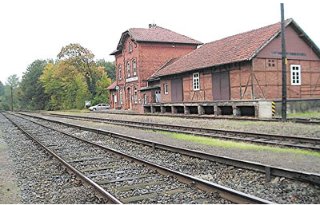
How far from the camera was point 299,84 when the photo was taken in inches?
1166

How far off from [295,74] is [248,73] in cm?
495

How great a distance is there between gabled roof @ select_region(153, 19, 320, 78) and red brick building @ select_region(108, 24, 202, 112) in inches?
401

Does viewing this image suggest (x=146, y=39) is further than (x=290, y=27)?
Yes

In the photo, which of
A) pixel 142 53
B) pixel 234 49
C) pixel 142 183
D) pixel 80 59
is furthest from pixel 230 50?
pixel 80 59

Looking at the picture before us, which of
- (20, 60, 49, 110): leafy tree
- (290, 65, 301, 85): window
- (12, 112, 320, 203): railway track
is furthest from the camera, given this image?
(20, 60, 49, 110): leafy tree

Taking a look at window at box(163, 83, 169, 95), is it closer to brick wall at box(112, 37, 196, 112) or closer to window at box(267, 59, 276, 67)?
brick wall at box(112, 37, 196, 112)

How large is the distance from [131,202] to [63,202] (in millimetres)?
1260

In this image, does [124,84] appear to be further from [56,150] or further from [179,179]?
[179,179]

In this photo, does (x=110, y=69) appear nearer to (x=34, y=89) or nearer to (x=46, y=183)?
(x=34, y=89)

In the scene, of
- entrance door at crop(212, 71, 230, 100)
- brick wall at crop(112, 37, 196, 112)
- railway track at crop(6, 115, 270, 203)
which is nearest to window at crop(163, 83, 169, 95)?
brick wall at crop(112, 37, 196, 112)

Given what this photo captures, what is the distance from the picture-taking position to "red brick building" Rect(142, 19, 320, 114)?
27172mm

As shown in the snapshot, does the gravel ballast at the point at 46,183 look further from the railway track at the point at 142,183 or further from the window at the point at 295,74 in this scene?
the window at the point at 295,74

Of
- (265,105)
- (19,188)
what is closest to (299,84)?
(265,105)

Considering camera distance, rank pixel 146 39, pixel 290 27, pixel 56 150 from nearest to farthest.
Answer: pixel 56 150
pixel 290 27
pixel 146 39
